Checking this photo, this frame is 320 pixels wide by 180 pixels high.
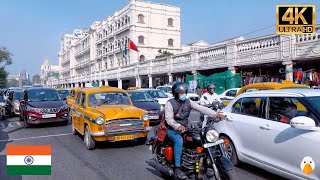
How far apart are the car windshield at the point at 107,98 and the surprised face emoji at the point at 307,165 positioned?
6.13m

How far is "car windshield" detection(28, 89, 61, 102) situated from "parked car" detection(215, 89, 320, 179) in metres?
9.98

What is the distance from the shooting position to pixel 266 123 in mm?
5320

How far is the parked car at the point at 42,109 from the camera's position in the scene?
12.7 meters

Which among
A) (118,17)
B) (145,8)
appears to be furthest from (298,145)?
(118,17)

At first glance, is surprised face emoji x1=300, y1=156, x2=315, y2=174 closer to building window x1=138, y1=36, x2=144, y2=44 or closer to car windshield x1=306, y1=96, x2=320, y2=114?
car windshield x1=306, y1=96, x2=320, y2=114

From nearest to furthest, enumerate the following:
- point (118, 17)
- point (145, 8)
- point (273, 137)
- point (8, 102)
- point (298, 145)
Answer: point (298, 145) → point (273, 137) → point (8, 102) → point (145, 8) → point (118, 17)

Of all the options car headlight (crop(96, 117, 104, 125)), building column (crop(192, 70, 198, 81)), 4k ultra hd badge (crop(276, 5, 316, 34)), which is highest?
4k ultra hd badge (crop(276, 5, 316, 34))

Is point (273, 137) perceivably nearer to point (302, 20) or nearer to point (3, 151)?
point (3, 151)

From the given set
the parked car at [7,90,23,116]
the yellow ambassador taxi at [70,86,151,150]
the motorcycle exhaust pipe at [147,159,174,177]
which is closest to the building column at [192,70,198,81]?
the parked car at [7,90,23,116]

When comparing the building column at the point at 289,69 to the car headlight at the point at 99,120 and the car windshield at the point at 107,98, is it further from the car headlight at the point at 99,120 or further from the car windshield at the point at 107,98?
the car headlight at the point at 99,120

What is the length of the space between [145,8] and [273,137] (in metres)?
63.0

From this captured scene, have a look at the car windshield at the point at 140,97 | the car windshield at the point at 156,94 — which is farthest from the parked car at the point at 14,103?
the car windshield at the point at 140,97

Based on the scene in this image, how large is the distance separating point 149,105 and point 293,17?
36.6ft

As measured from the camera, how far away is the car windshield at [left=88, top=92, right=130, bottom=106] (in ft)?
31.1
